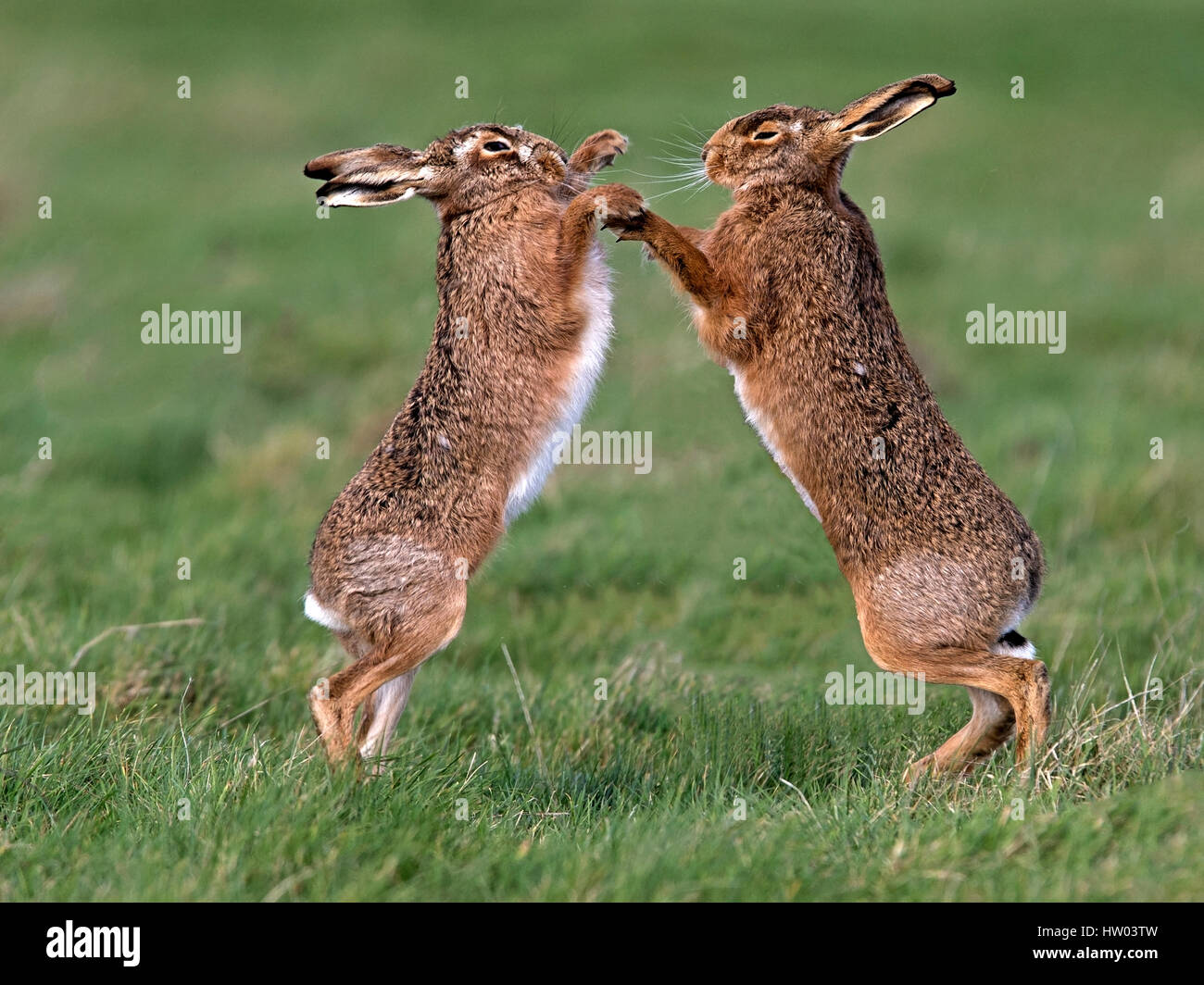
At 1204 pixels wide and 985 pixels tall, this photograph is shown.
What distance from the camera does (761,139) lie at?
6.06m

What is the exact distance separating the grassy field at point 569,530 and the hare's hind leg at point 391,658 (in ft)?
0.66

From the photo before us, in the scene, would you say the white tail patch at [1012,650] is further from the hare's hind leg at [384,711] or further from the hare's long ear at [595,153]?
the hare's long ear at [595,153]

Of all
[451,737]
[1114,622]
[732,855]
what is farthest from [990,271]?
[732,855]

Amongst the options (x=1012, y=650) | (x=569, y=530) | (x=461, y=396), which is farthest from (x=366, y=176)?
(x=569, y=530)

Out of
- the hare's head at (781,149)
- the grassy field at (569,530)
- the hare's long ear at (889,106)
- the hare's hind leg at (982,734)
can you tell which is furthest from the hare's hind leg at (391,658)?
the hare's long ear at (889,106)

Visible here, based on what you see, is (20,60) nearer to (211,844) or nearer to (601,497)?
(601,497)

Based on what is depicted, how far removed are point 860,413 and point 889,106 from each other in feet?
3.82

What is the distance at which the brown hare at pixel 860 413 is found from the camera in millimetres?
5285

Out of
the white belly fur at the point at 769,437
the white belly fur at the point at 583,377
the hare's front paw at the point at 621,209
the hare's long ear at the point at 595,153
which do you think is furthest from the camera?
the hare's long ear at the point at 595,153

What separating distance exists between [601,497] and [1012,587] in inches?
168

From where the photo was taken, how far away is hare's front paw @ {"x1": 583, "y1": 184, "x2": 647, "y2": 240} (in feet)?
18.2

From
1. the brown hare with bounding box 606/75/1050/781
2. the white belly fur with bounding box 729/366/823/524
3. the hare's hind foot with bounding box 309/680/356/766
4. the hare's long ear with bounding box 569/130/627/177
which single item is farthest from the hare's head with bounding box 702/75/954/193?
the hare's hind foot with bounding box 309/680/356/766

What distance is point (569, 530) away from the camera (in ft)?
28.5

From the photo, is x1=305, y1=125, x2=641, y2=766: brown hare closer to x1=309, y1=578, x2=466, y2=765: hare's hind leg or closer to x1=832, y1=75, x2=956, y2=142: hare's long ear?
x1=309, y1=578, x2=466, y2=765: hare's hind leg
